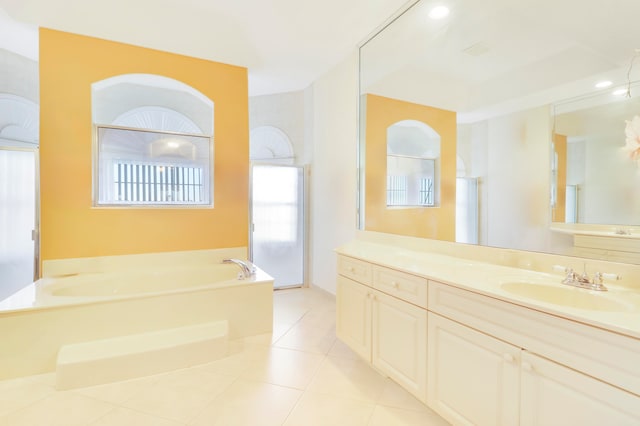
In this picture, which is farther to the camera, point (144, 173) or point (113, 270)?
point (144, 173)

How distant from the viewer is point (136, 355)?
1.97 metres

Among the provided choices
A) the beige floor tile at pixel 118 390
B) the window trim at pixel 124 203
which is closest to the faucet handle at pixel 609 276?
the beige floor tile at pixel 118 390

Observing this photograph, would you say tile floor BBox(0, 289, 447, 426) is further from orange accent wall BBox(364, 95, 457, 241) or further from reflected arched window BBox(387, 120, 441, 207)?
reflected arched window BBox(387, 120, 441, 207)

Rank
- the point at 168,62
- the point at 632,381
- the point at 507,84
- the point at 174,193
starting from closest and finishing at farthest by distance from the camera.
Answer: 1. the point at 632,381
2. the point at 507,84
3. the point at 168,62
4. the point at 174,193

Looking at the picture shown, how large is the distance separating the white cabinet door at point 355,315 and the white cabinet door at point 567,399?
0.98 m

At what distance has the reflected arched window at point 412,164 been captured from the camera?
7.09 feet

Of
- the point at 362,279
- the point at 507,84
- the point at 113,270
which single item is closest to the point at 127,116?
the point at 113,270

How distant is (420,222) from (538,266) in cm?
83

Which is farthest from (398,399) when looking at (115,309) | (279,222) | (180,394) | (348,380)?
(279,222)

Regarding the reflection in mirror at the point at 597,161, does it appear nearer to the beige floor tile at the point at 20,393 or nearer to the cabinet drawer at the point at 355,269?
the cabinet drawer at the point at 355,269

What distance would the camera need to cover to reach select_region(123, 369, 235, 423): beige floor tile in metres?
1.66

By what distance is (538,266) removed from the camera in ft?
5.02

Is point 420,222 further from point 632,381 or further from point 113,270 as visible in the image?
point 113,270

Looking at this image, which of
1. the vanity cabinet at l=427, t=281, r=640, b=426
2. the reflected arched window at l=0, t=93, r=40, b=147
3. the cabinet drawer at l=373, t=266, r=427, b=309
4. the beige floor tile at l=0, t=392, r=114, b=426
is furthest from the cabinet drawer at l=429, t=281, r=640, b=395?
the reflected arched window at l=0, t=93, r=40, b=147
